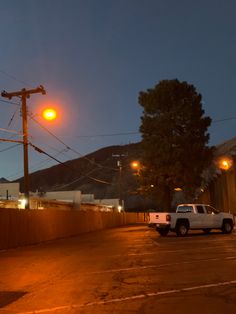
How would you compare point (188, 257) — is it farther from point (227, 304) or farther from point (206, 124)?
point (206, 124)

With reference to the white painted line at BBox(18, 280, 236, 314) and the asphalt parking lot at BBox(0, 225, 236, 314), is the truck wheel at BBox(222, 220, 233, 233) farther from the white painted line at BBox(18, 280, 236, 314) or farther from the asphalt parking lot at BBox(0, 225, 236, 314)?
the white painted line at BBox(18, 280, 236, 314)

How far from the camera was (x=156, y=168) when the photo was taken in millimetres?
64438

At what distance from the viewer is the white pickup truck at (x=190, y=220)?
33.1m

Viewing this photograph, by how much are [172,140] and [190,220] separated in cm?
3050

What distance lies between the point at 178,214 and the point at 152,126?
106 feet

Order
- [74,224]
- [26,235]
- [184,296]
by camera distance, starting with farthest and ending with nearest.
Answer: [74,224] < [26,235] < [184,296]

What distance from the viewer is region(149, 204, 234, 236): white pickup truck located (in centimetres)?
3306

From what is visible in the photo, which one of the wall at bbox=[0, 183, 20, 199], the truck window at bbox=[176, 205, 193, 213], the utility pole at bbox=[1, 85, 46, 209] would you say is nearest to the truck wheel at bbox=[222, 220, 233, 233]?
the truck window at bbox=[176, 205, 193, 213]

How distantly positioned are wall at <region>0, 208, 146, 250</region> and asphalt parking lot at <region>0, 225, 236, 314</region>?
7.62 metres

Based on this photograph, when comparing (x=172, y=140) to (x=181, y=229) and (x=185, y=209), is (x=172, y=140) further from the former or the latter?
(x=181, y=229)

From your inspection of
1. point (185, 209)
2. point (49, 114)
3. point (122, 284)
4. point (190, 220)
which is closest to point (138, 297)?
point (122, 284)

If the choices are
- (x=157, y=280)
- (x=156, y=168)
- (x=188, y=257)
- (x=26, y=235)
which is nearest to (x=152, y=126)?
(x=156, y=168)

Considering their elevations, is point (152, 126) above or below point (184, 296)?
above

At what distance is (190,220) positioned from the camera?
110 ft
